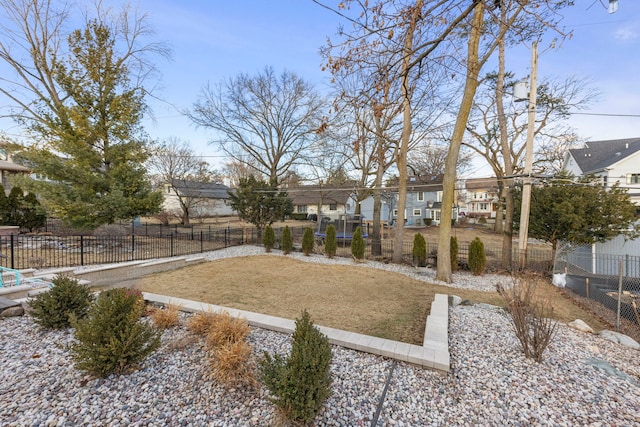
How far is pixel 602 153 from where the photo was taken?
21.8m

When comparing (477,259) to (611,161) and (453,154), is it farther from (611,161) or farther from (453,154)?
(611,161)

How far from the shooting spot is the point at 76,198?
35.8 ft

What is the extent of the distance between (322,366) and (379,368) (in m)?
1.10

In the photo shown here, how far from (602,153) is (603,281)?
21.2 m

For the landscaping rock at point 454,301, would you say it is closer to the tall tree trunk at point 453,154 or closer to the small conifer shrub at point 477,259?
the tall tree trunk at point 453,154

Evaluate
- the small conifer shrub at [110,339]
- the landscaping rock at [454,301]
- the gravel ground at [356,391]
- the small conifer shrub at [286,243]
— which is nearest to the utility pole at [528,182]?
the landscaping rock at [454,301]

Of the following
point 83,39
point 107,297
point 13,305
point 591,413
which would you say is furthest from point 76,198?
point 591,413

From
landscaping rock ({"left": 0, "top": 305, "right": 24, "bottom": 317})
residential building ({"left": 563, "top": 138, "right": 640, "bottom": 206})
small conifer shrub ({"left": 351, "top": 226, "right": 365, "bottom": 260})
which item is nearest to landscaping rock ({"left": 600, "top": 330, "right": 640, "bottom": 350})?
small conifer shrub ({"left": 351, "top": 226, "right": 365, "bottom": 260})

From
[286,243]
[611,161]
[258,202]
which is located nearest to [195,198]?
[258,202]

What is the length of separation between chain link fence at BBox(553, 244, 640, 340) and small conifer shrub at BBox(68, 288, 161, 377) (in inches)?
288

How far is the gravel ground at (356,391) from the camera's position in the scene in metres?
2.14

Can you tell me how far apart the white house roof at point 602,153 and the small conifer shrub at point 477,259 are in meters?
17.8

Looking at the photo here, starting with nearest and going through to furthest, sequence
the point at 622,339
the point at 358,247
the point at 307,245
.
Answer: the point at 622,339, the point at 358,247, the point at 307,245

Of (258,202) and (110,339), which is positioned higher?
(258,202)
